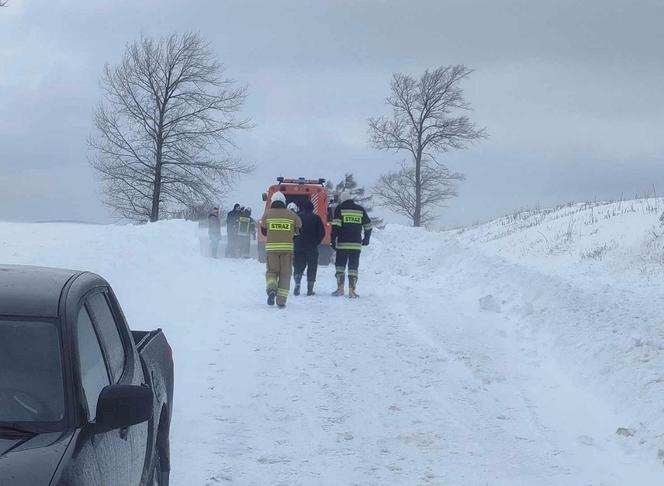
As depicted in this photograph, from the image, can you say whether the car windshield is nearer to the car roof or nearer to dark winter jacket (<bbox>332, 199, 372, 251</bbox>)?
the car roof

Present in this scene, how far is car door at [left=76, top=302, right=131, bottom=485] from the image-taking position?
3449 millimetres

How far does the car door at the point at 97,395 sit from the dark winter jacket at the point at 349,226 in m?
12.1

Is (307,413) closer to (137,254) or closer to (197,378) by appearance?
(197,378)

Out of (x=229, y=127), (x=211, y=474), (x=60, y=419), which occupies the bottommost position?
(x=211, y=474)

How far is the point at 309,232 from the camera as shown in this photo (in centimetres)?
1602

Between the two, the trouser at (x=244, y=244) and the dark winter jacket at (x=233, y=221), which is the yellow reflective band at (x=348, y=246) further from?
the trouser at (x=244, y=244)

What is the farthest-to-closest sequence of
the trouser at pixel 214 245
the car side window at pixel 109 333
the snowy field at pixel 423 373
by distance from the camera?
the trouser at pixel 214 245 → the snowy field at pixel 423 373 → the car side window at pixel 109 333

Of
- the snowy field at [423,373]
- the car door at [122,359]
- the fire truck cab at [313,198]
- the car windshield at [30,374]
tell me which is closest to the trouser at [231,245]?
the fire truck cab at [313,198]

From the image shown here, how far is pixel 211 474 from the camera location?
6.00m

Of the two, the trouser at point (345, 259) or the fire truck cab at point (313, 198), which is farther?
the fire truck cab at point (313, 198)

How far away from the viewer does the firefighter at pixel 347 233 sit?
1603cm

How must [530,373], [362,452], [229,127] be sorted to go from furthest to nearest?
1. [229,127]
2. [530,373]
3. [362,452]

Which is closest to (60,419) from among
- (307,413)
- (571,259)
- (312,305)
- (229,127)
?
(307,413)

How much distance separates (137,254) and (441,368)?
11.9 metres
